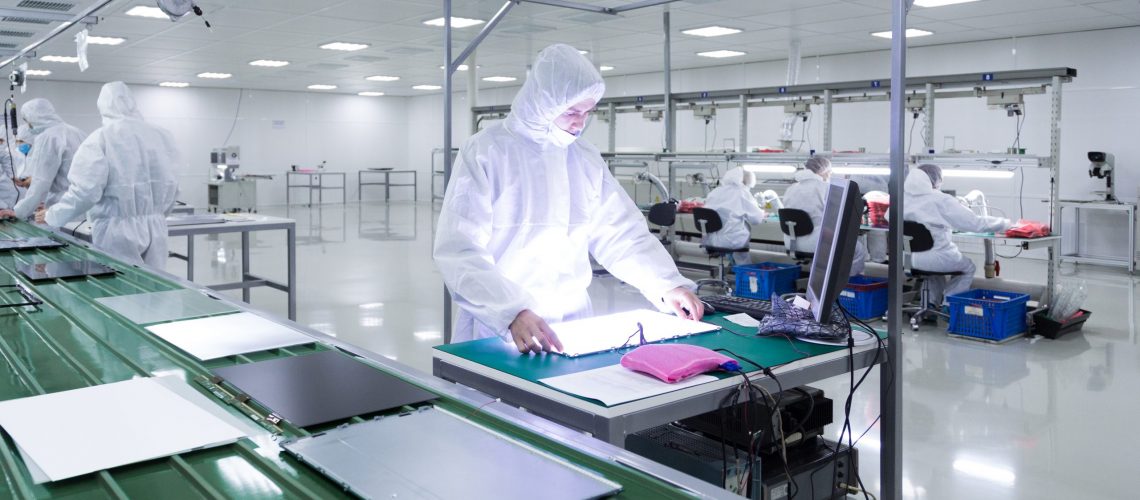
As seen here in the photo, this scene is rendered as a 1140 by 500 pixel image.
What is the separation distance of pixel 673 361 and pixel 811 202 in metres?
4.81

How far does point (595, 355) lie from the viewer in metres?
1.71

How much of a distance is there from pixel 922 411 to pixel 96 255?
3.38 m

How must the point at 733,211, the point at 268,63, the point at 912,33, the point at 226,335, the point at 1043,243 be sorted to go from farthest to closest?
1. the point at 268,63
2. the point at 912,33
3. the point at 733,211
4. the point at 1043,243
5. the point at 226,335

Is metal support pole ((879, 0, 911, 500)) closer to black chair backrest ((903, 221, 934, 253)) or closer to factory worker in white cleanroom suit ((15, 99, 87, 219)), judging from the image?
black chair backrest ((903, 221, 934, 253))

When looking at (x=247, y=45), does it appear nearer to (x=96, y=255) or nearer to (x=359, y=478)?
(x=96, y=255)

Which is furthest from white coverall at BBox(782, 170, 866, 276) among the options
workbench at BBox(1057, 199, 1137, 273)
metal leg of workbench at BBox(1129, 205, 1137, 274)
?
metal leg of workbench at BBox(1129, 205, 1137, 274)

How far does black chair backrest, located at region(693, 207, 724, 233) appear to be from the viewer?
6320 mm

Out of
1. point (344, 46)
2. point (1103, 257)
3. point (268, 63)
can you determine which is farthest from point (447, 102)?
point (268, 63)

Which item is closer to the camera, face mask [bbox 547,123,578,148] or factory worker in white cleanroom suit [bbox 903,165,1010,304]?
face mask [bbox 547,123,578,148]

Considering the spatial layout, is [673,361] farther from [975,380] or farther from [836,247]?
→ [975,380]

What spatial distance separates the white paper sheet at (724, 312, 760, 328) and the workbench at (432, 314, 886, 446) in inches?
1.8

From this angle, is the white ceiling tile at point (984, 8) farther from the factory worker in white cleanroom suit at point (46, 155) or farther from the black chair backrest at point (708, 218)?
the factory worker in white cleanroom suit at point (46, 155)

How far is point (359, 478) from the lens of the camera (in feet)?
2.94

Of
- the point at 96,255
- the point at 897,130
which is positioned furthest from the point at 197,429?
the point at 96,255
